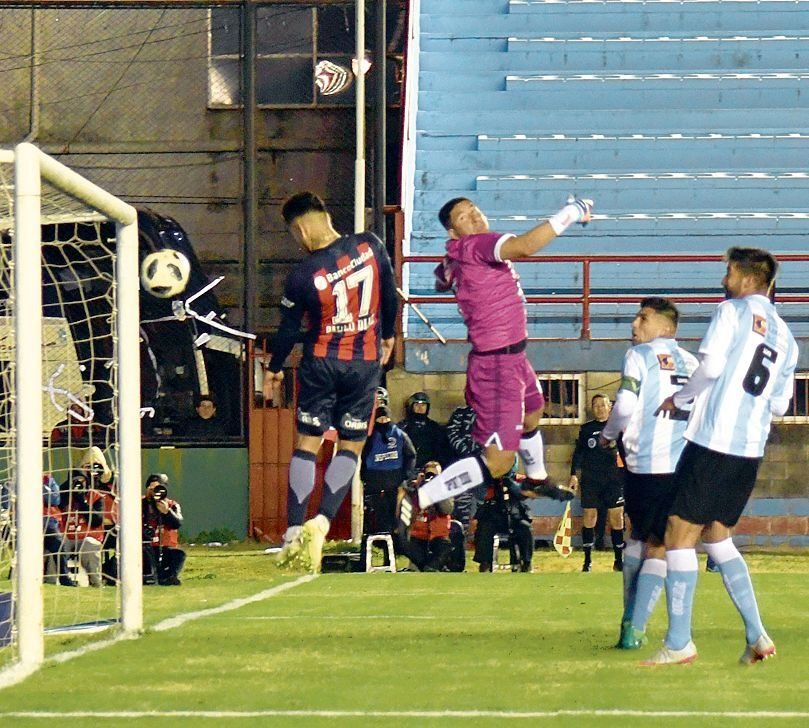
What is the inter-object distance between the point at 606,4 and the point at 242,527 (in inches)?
369

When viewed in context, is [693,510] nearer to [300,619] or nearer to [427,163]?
[300,619]

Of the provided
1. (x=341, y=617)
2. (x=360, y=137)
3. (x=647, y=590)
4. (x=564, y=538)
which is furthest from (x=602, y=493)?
(x=647, y=590)

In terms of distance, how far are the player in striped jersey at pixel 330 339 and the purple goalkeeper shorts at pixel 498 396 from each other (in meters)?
0.55

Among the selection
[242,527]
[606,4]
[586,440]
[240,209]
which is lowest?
[242,527]

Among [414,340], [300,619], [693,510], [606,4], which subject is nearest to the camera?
[693,510]

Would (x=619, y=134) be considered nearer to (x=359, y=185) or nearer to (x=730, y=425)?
(x=359, y=185)

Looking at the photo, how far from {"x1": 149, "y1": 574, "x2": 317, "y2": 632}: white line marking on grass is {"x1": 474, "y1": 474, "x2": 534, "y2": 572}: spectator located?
2908mm

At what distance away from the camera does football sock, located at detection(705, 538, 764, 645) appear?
24.0 ft

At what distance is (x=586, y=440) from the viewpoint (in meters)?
17.7

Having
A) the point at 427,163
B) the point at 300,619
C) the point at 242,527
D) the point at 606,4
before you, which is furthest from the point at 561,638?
the point at 606,4

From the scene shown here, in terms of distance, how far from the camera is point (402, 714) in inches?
235

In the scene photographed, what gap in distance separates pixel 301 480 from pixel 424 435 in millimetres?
8863

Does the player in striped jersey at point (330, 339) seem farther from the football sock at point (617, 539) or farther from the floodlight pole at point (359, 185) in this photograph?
the floodlight pole at point (359, 185)

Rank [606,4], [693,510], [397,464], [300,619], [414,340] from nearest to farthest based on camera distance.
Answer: [693,510]
[300,619]
[397,464]
[414,340]
[606,4]
